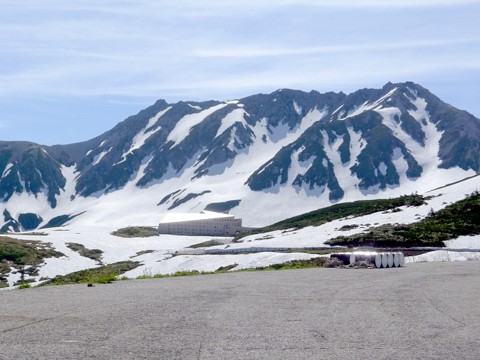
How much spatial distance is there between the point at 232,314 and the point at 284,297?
217 inches

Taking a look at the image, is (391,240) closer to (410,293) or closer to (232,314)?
(410,293)

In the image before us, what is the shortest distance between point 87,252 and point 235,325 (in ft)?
422

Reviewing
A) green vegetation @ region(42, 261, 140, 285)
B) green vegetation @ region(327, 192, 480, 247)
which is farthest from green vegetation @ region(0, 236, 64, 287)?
green vegetation @ region(327, 192, 480, 247)

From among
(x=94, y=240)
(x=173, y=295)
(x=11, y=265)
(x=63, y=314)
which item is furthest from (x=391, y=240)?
(x=94, y=240)

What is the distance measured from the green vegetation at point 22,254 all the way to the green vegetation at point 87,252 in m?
5.29

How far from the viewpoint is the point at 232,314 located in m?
17.9

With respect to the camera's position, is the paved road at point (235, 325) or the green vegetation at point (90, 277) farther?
the green vegetation at point (90, 277)

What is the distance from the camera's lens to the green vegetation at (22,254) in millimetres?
109062

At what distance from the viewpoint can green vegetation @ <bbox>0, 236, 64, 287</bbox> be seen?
109062mm

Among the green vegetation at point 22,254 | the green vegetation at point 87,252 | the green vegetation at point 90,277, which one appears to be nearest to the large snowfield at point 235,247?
the green vegetation at point 87,252

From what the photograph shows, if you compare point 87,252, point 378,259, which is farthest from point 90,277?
point 87,252

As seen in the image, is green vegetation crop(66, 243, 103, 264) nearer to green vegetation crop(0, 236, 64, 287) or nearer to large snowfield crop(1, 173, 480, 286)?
large snowfield crop(1, 173, 480, 286)

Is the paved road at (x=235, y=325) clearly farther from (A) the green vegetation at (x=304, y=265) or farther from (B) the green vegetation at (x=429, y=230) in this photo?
(B) the green vegetation at (x=429, y=230)

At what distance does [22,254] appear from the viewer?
120875mm
